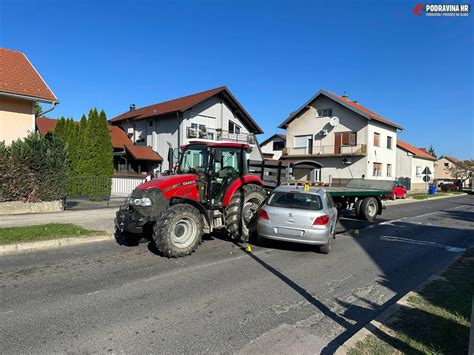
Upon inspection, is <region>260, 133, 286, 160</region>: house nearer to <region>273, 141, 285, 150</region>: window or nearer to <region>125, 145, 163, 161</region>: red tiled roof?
<region>273, 141, 285, 150</region>: window

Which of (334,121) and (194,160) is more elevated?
(334,121)

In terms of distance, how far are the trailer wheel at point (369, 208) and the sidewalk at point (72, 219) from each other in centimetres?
948

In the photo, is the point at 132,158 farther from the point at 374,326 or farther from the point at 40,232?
the point at 374,326

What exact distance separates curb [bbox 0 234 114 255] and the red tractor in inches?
42.1

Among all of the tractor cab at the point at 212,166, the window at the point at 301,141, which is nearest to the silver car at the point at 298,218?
the tractor cab at the point at 212,166

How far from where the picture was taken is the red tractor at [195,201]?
7405 mm

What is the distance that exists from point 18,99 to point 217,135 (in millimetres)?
17511

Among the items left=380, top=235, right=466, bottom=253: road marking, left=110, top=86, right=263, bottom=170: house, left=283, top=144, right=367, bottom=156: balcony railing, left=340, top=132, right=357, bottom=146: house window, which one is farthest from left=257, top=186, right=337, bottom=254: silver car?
left=340, top=132, right=357, bottom=146: house window

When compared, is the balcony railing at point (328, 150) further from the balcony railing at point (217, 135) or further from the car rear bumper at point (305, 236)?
the car rear bumper at point (305, 236)

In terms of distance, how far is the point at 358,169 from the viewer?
125 feet

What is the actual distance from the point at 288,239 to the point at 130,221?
139 inches

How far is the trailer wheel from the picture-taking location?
14086 millimetres

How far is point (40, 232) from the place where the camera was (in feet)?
29.6

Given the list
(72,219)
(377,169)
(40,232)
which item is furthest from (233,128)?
(40,232)
